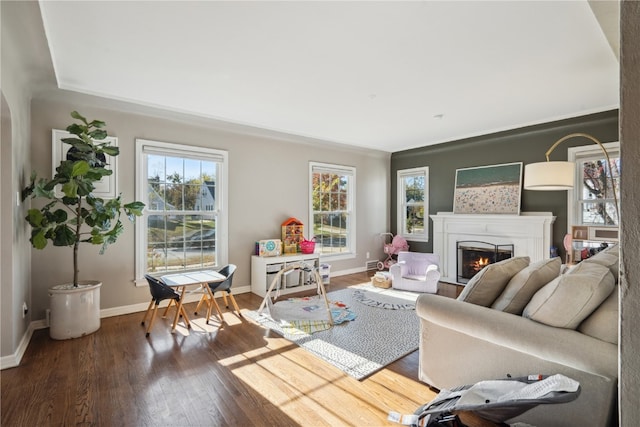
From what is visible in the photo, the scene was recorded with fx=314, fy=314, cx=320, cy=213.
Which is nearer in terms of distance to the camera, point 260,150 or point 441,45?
point 441,45

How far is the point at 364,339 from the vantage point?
305cm

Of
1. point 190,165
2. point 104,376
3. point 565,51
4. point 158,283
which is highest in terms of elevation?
point 565,51

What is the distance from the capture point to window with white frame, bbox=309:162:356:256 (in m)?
5.79

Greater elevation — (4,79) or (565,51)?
(565,51)

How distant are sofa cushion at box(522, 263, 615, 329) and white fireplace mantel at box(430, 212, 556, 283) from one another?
10.6ft

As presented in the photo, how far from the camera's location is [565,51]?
2.59 metres

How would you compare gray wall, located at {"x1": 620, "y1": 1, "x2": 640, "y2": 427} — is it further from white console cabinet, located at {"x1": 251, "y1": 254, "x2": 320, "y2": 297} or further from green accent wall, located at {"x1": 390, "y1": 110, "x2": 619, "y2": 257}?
green accent wall, located at {"x1": 390, "y1": 110, "x2": 619, "y2": 257}

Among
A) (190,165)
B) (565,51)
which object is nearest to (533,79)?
(565,51)

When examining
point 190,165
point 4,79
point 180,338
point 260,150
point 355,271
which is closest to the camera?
point 4,79

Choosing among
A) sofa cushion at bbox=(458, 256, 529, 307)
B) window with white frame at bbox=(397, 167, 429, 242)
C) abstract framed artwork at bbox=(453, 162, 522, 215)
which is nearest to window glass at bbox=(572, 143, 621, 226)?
abstract framed artwork at bbox=(453, 162, 522, 215)

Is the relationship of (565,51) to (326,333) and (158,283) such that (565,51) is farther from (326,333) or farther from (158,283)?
(158,283)

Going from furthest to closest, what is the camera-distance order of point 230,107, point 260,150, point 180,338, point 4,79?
point 260,150
point 230,107
point 180,338
point 4,79

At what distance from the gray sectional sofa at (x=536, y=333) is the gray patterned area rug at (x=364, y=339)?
507mm

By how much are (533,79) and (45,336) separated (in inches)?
216
